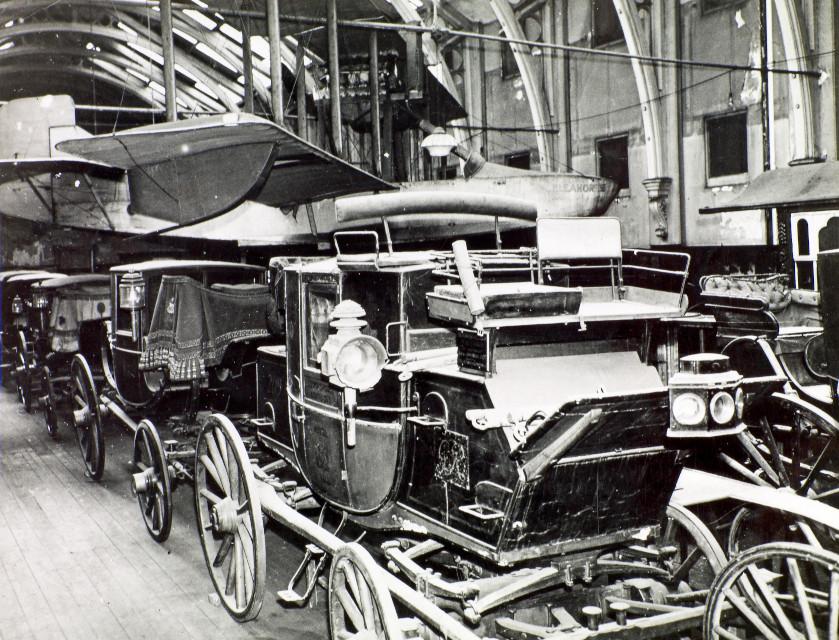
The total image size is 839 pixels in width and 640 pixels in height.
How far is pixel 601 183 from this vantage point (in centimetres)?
1404

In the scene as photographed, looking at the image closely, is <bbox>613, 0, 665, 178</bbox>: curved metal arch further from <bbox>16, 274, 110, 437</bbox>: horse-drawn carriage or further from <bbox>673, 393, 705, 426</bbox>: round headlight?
<bbox>673, 393, 705, 426</bbox>: round headlight

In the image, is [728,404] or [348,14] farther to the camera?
[348,14]

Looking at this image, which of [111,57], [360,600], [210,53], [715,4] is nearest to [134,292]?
[360,600]

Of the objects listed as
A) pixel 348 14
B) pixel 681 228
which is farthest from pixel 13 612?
pixel 681 228

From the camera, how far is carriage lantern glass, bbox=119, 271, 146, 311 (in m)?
6.48

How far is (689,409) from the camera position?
2.90 metres

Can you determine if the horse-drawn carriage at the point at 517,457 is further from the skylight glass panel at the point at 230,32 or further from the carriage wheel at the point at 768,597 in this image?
the skylight glass panel at the point at 230,32

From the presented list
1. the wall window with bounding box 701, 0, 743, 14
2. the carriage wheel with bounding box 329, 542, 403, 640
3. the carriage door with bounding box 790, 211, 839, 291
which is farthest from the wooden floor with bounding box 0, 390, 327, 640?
the wall window with bounding box 701, 0, 743, 14

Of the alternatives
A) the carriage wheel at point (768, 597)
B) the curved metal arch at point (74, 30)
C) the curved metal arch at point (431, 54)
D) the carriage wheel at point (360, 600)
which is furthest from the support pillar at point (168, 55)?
the curved metal arch at point (74, 30)

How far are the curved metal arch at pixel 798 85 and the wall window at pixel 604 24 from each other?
4925mm

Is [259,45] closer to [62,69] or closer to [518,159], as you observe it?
[62,69]

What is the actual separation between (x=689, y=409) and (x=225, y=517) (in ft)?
8.43

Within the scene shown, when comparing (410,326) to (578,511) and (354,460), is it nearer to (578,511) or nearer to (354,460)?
(354,460)

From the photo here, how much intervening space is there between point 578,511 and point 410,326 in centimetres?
119
